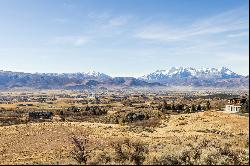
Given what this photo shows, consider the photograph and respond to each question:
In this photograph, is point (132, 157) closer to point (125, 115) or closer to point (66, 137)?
point (66, 137)

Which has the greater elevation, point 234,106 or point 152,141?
point 234,106

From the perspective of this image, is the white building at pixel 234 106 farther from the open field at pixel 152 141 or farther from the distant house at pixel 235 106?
the open field at pixel 152 141

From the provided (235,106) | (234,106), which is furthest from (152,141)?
(234,106)

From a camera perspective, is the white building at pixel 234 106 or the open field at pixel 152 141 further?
the white building at pixel 234 106

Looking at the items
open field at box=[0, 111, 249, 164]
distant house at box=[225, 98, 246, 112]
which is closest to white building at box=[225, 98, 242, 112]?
distant house at box=[225, 98, 246, 112]

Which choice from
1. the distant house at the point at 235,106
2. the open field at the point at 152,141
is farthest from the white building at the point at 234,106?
the open field at the point at 152,141

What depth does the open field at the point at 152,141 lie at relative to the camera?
89.5 feet

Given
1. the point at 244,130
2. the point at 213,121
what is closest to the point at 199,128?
the point at 213,121

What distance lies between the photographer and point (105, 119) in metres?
90.8

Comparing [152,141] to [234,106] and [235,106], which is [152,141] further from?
[234,106]

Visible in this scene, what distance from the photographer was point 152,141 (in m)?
48.9

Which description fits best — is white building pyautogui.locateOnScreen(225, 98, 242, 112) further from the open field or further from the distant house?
the open field

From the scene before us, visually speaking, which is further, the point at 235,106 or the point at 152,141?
the point at 235,106

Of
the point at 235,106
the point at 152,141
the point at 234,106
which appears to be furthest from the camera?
the point at 234,106
